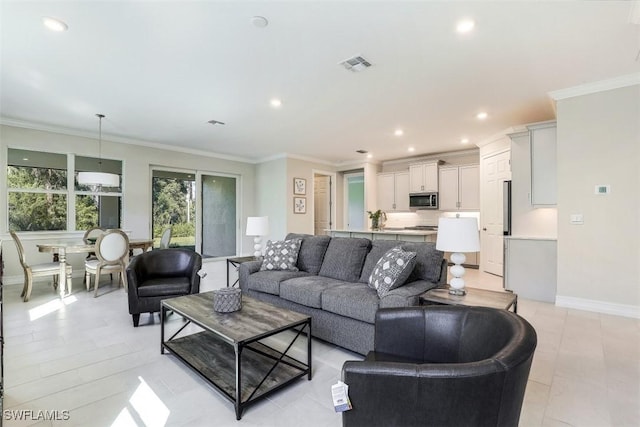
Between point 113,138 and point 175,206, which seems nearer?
point 113,138

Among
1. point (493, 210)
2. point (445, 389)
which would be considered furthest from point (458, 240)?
point (493, 210)

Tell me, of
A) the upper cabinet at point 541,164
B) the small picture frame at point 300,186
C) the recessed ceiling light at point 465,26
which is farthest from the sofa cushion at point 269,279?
A: the small picture frame at point 300,186

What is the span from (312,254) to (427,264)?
53.4 inches

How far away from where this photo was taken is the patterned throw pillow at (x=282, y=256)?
3.54 m

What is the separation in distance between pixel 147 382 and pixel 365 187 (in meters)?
6.82

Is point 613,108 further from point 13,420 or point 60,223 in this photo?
point 60,223

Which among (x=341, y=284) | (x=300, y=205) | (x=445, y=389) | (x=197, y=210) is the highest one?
(x=300, y=205)

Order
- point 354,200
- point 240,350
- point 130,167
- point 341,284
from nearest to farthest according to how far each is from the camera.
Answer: point 240,350
point 341,284
point 130,167
point 354,200

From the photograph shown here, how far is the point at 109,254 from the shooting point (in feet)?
14.2

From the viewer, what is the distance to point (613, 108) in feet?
11.4

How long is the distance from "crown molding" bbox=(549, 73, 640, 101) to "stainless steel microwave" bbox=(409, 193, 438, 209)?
3.55 meters

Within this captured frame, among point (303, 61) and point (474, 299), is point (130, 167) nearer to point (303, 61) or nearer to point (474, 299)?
point (303, 61)

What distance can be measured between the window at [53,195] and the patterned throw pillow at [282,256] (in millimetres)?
3827

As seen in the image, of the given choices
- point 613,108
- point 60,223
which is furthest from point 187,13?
point 60,223
